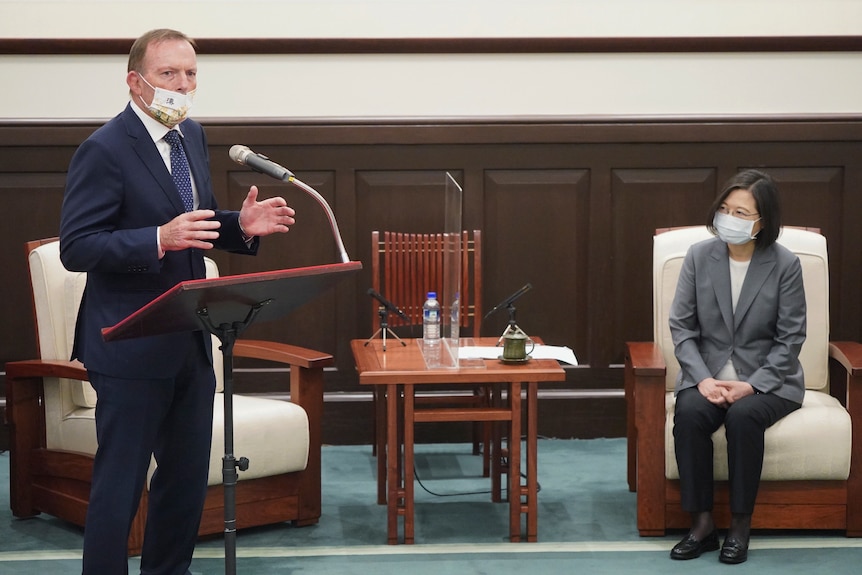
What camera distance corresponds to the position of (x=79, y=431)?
3.53 metres

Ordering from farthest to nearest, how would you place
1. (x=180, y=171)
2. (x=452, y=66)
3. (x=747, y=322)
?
(x=452, y=66), (x=747, y=322), (x=180, y=171)

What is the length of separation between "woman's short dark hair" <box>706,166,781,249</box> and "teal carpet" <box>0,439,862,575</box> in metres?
0.97

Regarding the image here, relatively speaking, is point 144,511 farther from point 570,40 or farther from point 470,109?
point 570,40

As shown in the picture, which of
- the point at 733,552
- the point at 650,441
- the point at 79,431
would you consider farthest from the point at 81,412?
the point at 733,552

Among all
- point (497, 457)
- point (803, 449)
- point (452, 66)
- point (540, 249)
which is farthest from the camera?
point (540, 249)

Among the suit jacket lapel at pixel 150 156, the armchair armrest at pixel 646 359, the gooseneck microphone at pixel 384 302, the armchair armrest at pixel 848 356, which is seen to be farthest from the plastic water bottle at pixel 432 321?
the suit jacket lapel at pixel 150 156

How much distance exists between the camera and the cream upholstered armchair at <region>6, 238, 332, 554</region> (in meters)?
3.45

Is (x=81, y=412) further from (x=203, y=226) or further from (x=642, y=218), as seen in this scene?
(x=642, y=218)

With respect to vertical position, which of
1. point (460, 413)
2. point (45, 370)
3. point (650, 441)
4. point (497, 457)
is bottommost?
point (497, 457)

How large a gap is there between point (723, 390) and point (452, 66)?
191cm

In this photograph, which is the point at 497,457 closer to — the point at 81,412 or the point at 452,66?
the point at 81,412

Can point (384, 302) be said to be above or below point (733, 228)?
below

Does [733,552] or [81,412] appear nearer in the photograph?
[733,552]

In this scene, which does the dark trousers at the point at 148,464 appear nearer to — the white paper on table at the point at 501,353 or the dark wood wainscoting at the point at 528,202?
the white paper on table at the point at 501,353
